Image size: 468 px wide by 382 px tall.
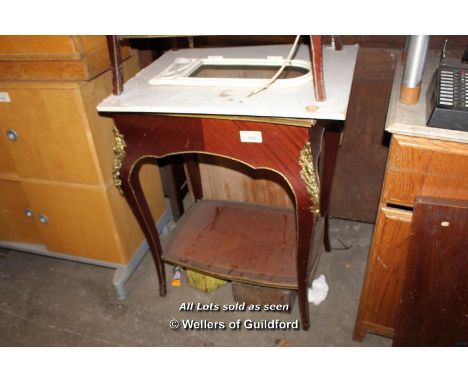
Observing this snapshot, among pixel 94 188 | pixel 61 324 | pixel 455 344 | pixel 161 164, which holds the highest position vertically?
pixel 94 188

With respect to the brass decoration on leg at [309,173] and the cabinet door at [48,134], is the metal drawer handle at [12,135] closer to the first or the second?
the cabinet door at [48,134]

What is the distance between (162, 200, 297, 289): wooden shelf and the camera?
1.45 meters

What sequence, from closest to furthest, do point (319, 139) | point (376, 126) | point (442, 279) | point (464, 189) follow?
point (464, 189) < point (442, 279) < point (319, 139) < point (376, 126)

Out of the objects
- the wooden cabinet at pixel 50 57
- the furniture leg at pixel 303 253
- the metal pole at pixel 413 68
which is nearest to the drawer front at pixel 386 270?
the furniture leg at pixel 303 253

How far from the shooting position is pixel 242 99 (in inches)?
42.8

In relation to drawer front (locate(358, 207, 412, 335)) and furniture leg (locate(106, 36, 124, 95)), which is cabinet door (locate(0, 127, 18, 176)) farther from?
drawer front (locate(358, 207, 412, 335))

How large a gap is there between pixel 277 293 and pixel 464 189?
0.81 m

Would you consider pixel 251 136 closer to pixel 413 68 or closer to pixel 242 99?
pixel 242 99

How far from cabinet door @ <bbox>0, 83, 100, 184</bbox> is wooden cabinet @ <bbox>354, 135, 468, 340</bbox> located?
1002 mm

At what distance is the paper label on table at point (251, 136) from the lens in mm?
1087

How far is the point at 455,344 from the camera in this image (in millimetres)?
1154

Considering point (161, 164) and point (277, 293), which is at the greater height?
point (161, 164)

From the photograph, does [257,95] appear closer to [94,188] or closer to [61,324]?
[94,188]

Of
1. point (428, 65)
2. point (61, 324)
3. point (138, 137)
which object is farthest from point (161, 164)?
point (428, 65)
